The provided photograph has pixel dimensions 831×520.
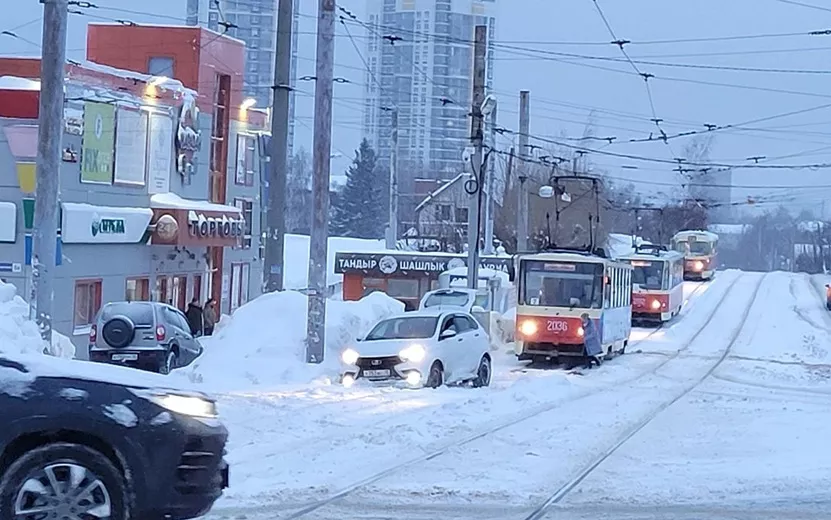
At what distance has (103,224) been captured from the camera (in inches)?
1357

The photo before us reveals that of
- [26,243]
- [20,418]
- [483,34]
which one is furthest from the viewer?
[483,34]

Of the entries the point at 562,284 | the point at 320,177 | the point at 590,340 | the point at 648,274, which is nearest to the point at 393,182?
the point at 648,274

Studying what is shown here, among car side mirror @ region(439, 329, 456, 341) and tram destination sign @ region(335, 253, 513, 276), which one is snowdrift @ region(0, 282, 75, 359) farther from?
tram destination sign @ region(335, 253, 513, 276)

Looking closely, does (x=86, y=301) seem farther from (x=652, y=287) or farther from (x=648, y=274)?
(x=648, y=274)

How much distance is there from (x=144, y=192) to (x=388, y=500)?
2823 centimetres

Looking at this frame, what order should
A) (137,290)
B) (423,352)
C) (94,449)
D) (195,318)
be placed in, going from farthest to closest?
(137,290), (195,318), (423,352), (94,449)

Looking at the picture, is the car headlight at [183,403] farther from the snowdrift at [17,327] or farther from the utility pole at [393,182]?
the utility pole at [393,182]

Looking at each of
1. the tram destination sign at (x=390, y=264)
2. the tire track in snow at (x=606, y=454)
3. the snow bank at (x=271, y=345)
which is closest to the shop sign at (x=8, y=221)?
the snow bank at (x=271, y=345)

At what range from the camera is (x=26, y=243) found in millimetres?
31344

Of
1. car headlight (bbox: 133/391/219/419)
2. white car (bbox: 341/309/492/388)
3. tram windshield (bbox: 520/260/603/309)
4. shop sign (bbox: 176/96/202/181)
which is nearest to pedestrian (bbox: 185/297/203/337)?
shop sign (bbox: 176/96/202/181)

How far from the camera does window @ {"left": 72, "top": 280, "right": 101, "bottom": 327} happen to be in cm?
3400

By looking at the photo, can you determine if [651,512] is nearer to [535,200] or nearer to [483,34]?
[483,34]

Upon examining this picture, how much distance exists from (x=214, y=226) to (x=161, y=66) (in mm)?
6349

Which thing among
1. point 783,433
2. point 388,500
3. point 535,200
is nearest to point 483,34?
point 783,433
